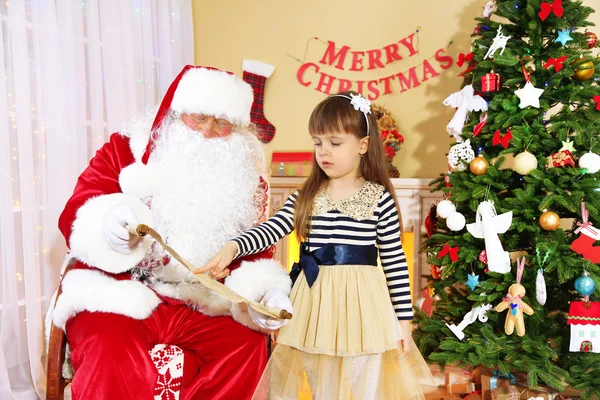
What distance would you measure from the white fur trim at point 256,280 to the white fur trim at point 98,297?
349 millimetres

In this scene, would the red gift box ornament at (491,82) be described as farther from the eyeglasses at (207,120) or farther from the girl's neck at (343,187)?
Answer: the eyeglasses at (207,120)

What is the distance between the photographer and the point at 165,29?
13.4 feet

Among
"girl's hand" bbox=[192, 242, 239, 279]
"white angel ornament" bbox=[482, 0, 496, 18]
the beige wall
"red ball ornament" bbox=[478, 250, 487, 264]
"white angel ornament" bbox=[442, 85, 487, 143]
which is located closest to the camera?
"girl's hand" bbox=[192, 242, 239, 279]

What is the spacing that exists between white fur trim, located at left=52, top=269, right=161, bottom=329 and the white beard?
0.81ft

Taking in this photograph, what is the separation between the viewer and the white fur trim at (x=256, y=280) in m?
2.10

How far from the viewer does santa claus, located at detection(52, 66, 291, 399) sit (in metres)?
1.93

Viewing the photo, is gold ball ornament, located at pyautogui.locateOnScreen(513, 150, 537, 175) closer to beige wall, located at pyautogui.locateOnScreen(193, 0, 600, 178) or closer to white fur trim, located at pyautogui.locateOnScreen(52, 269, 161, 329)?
beige wall, located at pyautogui.locateOnScreen(193, 0, 600, 178)

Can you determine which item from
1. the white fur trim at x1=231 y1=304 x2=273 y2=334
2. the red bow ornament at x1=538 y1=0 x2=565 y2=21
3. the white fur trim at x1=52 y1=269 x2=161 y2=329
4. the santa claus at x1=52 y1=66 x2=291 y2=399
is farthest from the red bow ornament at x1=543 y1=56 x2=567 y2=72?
the white fur trim at x1=52 y1=269 x2=161 y2=329

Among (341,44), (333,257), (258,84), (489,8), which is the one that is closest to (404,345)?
(333,257)

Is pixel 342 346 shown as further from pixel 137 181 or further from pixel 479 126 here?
pixel 479 126

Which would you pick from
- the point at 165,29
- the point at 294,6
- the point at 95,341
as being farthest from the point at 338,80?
the point at 95,341

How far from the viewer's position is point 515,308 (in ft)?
7.86

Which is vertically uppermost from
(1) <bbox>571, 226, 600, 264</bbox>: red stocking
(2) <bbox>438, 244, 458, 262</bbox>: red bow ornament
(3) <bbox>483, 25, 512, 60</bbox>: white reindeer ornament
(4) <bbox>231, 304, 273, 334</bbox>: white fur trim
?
(3) <bbox>483, 25, 512, 60</bbox>: white reindeer ornament

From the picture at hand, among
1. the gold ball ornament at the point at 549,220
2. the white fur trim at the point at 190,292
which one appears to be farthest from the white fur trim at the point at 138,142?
the gold ball ornament at the point at 549,220
